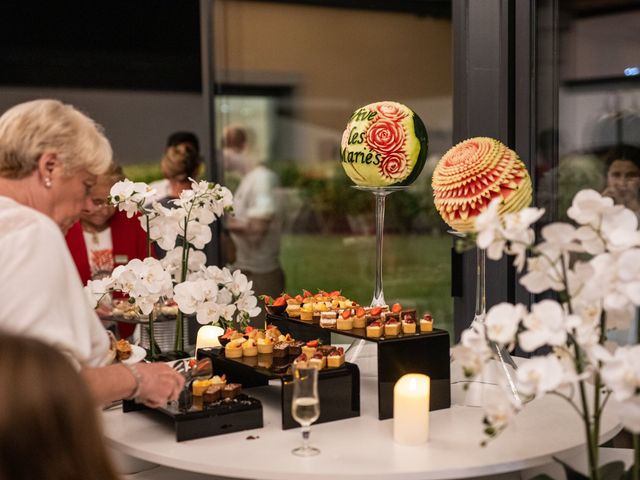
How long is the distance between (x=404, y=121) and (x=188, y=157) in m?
2.62

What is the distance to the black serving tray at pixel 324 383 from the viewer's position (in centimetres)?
233

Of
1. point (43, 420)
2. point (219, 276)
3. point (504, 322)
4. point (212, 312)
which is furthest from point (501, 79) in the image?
point (43, 420)

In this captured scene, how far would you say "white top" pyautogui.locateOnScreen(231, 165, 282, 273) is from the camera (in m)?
5.56

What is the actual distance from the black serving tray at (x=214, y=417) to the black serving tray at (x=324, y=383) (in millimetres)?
80

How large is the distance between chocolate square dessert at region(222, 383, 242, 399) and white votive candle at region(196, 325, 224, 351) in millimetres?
498

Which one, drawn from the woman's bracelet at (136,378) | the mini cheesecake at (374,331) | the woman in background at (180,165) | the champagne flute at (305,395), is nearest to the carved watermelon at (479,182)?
the mini cheesecake at (374,331)

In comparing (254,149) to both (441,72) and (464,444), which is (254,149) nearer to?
(441,72)

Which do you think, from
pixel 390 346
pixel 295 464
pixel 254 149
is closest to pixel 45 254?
pixel 295 464

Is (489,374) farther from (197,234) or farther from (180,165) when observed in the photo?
(180,165)

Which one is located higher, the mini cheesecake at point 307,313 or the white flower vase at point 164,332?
the mini cheesecake at point 307,313

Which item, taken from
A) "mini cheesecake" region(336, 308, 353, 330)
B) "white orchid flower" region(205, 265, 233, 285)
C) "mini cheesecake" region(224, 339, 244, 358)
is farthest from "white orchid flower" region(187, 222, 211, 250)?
"mini cheesecake" region(336, 308, 353, 330)

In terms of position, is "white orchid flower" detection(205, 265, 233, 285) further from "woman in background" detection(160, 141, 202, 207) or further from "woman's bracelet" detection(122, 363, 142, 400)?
"woman in background" detection(160, 141, 202, 207)

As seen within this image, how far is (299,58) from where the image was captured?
554cm

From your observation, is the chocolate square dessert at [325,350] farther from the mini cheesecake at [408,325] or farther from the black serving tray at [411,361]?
the mini cheesecake at [408,325]
